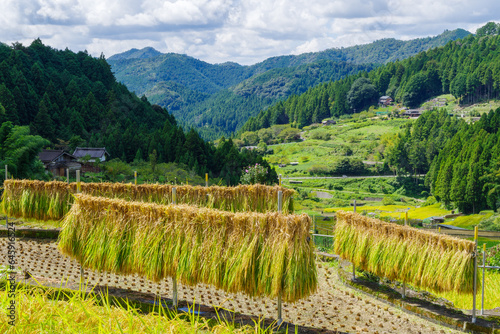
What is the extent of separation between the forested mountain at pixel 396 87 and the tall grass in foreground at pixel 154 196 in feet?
378

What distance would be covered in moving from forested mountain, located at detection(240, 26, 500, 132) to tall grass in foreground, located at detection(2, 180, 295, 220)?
115357mm

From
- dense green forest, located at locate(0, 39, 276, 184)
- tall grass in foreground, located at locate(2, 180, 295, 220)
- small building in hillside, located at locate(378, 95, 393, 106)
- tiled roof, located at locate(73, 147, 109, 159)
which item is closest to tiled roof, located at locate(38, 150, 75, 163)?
dense green forest, located at locate(0, 39, 276, 184)

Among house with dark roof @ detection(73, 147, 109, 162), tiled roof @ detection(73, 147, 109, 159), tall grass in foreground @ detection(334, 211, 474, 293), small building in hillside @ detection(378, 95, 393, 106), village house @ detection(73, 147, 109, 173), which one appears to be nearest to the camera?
tall grass in foreground @ detection(334, 211, 474, 293)

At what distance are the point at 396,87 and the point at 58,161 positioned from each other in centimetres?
11615

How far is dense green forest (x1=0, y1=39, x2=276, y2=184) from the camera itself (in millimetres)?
42125

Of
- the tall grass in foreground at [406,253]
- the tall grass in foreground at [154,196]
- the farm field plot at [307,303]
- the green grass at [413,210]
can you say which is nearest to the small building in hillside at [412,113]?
the green grass at [413,210]

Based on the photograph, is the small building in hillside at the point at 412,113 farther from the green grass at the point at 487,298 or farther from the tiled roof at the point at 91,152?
the green grass at the point at 487,298

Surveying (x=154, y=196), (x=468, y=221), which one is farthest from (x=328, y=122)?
(x=154, y=196)

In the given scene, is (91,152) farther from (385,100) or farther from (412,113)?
(385,100)

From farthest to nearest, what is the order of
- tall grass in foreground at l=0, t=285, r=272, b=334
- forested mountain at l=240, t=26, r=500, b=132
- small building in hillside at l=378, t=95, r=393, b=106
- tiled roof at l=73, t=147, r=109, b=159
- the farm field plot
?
1. small building in hillside at l=378, t=95, r=393, b=106
2. forested mountain at l=240, t=26, r=500, b=132
3. tiled roof at l=73, t=147, r=109, b=159
4. the farm field plot
5. tall grass in foreground at l=0, t=285, r=272, b=334

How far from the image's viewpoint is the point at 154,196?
11.2 m

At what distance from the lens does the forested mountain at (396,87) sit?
12306 centimetres

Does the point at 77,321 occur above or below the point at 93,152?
below

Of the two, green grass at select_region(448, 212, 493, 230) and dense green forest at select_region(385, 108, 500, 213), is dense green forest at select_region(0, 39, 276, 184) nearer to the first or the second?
green grass at select_region(448, 212, 493, 230)
